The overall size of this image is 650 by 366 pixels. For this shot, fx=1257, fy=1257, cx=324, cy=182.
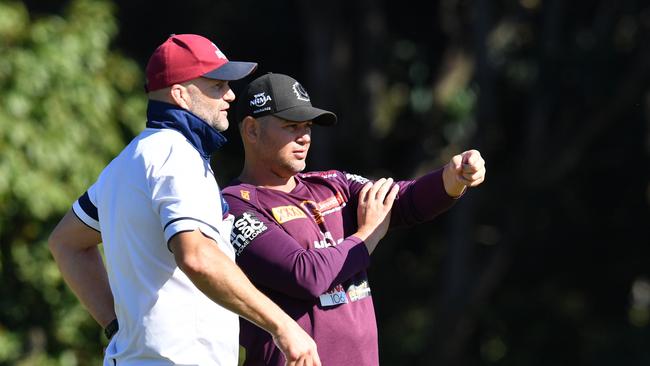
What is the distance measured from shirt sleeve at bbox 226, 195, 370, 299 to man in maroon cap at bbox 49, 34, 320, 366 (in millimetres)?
292

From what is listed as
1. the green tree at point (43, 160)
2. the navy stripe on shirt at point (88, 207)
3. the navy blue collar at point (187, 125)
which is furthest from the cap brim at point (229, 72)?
the green tree at point (43, 160)

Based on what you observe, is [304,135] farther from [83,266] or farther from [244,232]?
[83,266]

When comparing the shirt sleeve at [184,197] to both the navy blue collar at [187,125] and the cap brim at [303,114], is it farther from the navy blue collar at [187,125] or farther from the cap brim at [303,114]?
the cap brim at [303,114]

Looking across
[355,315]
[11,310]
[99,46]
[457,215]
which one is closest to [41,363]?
[11,310]

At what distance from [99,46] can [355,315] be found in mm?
6431

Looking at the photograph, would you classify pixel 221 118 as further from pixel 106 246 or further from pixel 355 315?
pixel 355 315

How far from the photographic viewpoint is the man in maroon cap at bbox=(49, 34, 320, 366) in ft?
11.8

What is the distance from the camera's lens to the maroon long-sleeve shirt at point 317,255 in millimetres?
4258

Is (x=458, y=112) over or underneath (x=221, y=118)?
underneath

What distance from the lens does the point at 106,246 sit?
3898mm

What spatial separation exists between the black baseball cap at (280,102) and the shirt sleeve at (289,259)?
1.38ft

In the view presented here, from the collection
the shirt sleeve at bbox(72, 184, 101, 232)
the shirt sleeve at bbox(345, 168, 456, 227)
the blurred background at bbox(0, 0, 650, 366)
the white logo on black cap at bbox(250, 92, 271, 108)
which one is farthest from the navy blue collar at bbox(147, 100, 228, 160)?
the blurred background at bbox(0, 0, 650, 366)

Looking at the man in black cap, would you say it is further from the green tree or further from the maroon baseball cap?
the green tree

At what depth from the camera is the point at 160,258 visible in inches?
148
